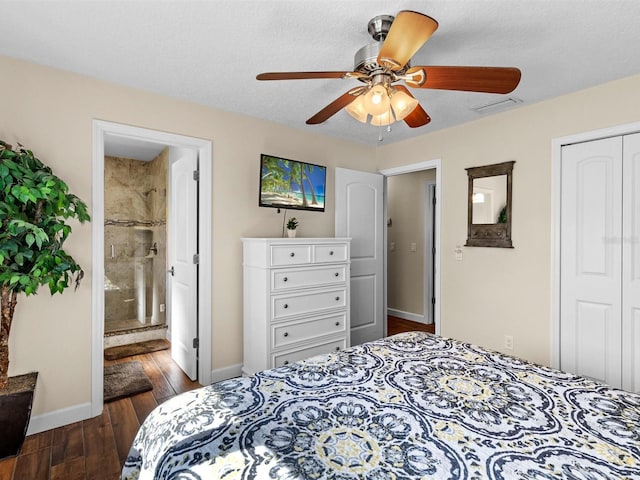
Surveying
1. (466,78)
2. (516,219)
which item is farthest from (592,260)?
(466,78)

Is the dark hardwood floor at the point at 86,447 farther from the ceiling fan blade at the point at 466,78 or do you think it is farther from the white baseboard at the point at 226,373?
the ceiling fan blade at the point at 466,78

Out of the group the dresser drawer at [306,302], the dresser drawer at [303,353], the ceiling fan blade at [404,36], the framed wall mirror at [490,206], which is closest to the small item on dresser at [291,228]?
the dresser drawer at [306,302]

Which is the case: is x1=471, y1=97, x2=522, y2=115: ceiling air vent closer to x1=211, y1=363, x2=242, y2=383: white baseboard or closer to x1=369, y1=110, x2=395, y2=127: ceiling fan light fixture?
x1=369, y1=110, x2=395, y2=127: ceiling fan light fixture

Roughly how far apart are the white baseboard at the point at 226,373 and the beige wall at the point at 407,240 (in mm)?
3122

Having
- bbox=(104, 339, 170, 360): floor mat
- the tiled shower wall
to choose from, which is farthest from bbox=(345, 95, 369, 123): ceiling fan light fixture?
bbox=(104, 339, 170, 360): floor mat

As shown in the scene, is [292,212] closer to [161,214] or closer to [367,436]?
[161,214]

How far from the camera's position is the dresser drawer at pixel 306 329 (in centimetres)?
292

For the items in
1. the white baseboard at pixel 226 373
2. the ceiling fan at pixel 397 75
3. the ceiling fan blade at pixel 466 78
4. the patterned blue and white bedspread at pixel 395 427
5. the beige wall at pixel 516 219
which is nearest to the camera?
the patterned blue and white bedspread at pixel 395 427

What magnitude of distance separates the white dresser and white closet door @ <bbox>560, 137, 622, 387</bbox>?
1.83m

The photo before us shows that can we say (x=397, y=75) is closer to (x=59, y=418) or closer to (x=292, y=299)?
(x=292, y=299)

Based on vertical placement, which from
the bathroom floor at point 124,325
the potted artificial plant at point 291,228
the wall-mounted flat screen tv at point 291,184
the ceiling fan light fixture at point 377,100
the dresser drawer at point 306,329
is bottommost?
the bathroom floor at point 124,325

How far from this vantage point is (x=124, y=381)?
3.08m

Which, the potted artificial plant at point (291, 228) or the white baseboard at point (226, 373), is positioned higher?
the potted artificial plant at point (291, 228)

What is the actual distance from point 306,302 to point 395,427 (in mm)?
1986
